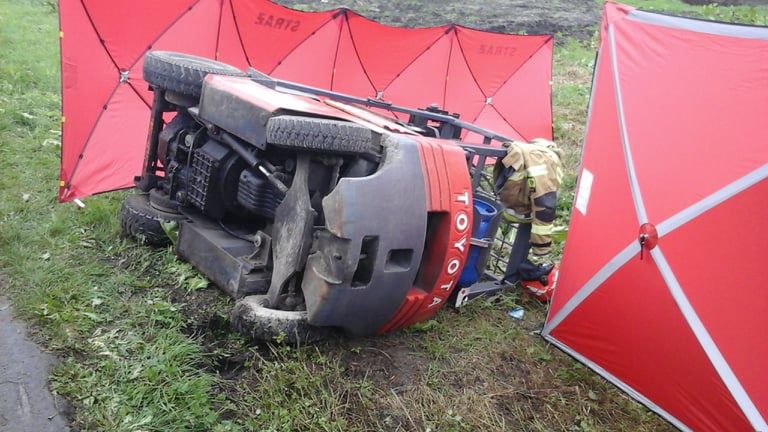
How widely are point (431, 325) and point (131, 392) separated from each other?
1.78m

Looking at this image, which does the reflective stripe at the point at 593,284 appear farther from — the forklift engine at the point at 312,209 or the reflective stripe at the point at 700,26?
the reflective stripe at the point at 700,26

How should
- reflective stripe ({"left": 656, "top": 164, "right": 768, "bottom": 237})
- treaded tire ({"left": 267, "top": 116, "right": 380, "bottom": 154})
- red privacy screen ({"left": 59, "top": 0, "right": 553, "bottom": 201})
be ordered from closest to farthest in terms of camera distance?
1. reflective stripe ({"left": 656, "top": 164, "right": 768, "bottom": 237})
2. treaded tire ({"left": 267, "top": 116, "right": 380, "bottom": 154})
3. red privacy screen ({"left": 59, "top": 0, "right": 553, "bottom": 201})

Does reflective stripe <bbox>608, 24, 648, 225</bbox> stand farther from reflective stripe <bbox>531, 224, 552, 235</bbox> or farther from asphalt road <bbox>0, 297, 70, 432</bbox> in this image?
asphalt road <bbox>0, 297, 70, 432</bbox>

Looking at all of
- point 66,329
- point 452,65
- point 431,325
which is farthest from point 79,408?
point 452,65

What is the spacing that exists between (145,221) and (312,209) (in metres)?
1.50

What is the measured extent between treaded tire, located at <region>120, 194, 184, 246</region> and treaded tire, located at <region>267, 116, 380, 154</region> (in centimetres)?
144

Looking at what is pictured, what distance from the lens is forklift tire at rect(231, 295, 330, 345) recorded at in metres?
3.39

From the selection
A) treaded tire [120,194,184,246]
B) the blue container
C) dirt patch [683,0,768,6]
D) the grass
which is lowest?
→ the grass

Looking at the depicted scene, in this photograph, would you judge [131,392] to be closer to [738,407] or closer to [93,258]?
[93,258]

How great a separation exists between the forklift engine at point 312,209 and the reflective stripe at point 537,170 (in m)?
0.79

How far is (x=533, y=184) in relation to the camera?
4.42 meters

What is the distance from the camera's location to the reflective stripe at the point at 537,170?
4.38 meters

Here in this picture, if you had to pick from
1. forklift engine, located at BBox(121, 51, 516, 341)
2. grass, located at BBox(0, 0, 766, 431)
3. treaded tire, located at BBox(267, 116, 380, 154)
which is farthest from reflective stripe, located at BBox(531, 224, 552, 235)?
treaded tire, located at BBox(267, 116, 380, 154)

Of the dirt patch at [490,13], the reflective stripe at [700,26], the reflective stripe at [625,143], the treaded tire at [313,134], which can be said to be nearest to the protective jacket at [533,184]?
the reflective stripe at [625,143]
